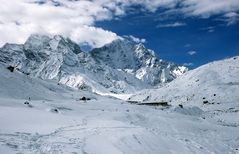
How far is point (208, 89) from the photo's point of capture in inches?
5162

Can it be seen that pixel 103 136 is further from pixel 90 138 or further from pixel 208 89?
pixel 208 89

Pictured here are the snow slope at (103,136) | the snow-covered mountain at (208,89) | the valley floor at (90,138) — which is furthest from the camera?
the snow-covered mountain at (208,89)

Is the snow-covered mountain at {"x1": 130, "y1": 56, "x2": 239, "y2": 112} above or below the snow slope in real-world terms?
above

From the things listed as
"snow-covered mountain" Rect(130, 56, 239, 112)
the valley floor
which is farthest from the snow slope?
"snow-covered mountain" Rect(130, 56, 239, 112)

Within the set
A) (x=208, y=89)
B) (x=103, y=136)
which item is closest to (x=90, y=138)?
(x=103, y=136)

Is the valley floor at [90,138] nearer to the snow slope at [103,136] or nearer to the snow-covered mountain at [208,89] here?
the snow slope at [103,136]

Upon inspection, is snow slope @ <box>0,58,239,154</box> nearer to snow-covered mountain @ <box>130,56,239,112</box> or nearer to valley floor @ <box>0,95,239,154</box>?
valley floor @ <box>0,95,239,154</box>

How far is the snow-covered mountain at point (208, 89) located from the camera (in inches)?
4489

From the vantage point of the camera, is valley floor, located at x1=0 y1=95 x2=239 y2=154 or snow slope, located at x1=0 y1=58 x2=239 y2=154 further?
snow slope, located at x1=0 y1=58 x2=239 y2=154

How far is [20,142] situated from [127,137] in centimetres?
862

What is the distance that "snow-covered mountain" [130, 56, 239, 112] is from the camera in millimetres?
114012

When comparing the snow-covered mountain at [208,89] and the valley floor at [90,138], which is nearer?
the valley floor at [90,138]

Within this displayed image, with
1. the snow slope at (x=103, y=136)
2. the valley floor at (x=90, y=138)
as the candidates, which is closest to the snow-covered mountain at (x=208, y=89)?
the snow slope at (x=103, y=136)

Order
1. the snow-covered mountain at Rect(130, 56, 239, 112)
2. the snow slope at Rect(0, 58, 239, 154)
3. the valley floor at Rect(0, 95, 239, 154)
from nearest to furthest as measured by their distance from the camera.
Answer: the valley floor at Rect(0, 95, 239, 154)
the snow slope at Rect(0, 58, 239, 154)
the snow-covered mountain at Rect(130, 56, 239, 112)
